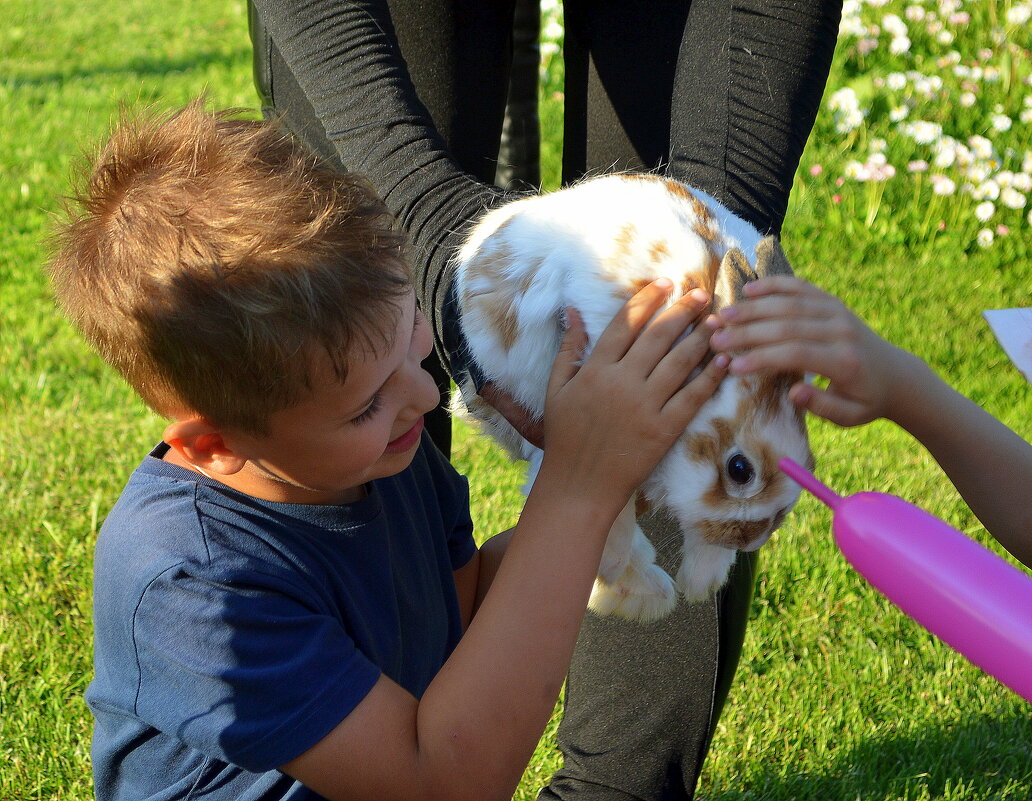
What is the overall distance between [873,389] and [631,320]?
286mm

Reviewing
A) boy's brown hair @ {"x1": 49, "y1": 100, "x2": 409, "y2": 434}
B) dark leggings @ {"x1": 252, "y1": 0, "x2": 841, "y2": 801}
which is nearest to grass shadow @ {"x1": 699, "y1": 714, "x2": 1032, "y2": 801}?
dark leggings @ {"x1": 252, "y1": 0, "x2": 841, "y2": 801}

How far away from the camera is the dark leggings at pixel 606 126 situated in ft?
4.41

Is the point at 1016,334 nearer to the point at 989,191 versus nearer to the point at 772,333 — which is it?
the point at 772,333

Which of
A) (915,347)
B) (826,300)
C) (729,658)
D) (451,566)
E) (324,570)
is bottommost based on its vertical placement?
(915,347)

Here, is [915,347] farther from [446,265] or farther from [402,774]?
[402,774]

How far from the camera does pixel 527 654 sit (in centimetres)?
111

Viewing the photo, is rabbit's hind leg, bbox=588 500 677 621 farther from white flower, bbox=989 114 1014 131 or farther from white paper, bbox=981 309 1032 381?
white flower, bbox=989 114 1014 131

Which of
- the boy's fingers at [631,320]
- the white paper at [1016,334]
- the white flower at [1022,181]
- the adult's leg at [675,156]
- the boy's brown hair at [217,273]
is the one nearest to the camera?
the boy's brown hair at [217,273]

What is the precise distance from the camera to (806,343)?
3.62 ft

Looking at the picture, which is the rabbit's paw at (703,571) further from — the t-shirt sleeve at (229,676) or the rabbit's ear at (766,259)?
the t-shirt sleeve at (229,676)

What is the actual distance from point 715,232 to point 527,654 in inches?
20.3

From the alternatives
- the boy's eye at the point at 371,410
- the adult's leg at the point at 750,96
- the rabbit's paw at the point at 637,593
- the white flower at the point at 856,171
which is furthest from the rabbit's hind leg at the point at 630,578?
the white flower at the point at 856,171

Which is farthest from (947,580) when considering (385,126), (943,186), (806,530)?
(943,186)

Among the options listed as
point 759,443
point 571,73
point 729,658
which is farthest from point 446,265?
point 729,658
